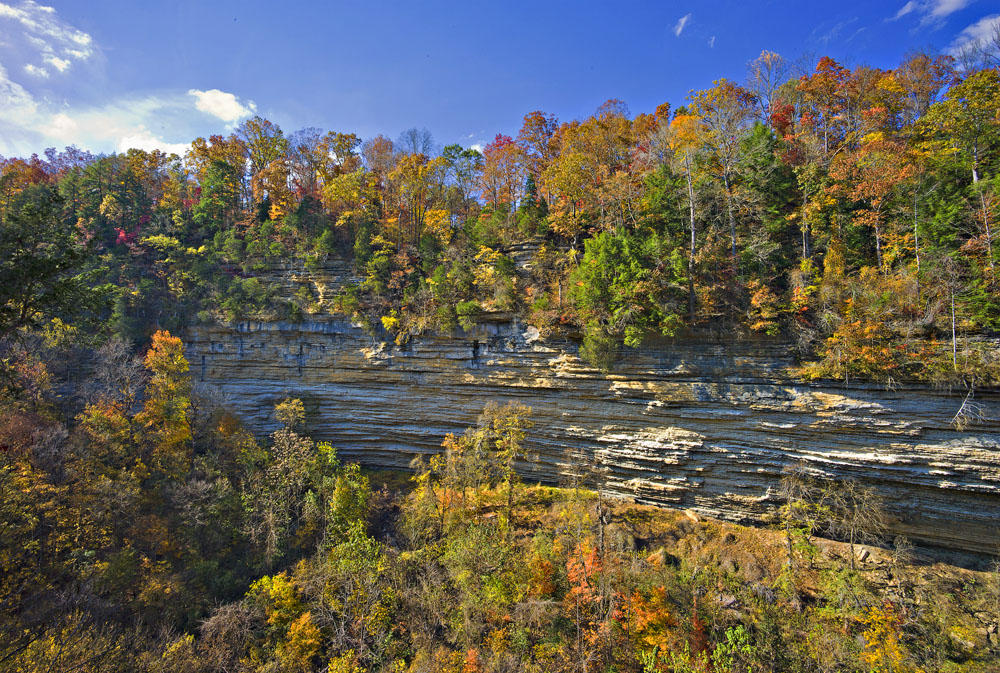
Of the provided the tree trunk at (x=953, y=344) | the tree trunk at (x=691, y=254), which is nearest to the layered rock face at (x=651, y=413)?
the tree trunk at (x=953, y=344)

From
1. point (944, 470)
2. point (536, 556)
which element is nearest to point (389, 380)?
point (536, 556)

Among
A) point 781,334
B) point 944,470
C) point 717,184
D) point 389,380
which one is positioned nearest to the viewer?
point 944,470

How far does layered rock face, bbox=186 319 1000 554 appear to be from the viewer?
12.8 meters

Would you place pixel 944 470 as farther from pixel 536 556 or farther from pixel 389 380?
pixel 389 380

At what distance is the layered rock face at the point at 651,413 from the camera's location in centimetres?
1277

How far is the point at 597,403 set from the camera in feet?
57.1

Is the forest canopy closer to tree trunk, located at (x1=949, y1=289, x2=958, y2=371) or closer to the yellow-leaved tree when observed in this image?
tree trunk, located at (x1=949, y1=289, x2=958, y2=371)

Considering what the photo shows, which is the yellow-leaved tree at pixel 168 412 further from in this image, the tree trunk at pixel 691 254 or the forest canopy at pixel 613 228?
the tree trunk at pixel 691 254

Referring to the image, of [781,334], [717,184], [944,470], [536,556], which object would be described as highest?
[717,184]

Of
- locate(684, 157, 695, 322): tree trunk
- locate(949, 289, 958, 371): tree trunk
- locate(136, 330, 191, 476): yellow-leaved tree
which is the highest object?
locate(684, 157, 695, 322): tree trunk

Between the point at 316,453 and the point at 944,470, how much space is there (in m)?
25.4

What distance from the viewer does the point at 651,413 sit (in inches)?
648

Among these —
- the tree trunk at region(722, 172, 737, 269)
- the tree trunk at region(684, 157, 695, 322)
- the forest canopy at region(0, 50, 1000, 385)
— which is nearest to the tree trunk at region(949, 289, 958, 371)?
the forest canopy at region(0, 50, 1000, 385)

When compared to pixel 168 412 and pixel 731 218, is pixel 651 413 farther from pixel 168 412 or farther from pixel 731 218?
pixel 168 412
